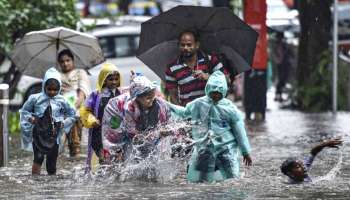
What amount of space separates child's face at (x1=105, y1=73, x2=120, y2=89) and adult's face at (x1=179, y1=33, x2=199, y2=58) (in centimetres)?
76

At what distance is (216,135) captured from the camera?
1169cm

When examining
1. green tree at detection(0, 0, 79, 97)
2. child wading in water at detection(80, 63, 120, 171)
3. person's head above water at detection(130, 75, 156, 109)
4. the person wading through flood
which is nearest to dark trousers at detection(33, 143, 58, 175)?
child wading in water at detection(80, 63, 120, 171)

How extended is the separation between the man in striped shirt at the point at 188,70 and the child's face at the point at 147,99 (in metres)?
0.96

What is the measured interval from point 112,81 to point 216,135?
1.85 meters

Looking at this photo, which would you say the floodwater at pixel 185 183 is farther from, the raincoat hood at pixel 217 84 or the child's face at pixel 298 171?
the raincoat hood at pixel 217 84

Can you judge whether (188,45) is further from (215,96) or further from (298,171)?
(298,171)

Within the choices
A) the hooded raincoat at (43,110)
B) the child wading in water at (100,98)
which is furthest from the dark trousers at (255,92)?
the child wading in water at (100,98)

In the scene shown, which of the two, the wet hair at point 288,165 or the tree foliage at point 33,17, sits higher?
the tree foliage at point 33,17

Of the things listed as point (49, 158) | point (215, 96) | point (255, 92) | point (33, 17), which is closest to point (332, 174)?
point (215, 96)

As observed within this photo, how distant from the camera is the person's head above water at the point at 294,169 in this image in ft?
37.2

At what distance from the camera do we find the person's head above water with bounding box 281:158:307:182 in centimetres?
1133

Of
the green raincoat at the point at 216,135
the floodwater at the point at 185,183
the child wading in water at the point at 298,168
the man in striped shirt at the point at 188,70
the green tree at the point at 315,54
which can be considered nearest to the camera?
the floodwater at the point at 185,183

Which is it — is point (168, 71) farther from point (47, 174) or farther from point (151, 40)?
point (47, 174)

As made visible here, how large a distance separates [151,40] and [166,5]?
21.6 metres
